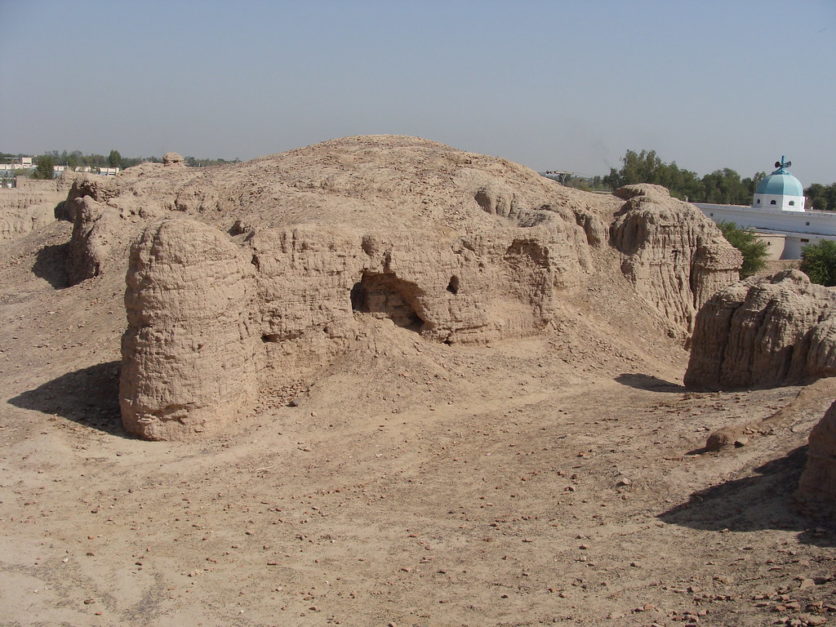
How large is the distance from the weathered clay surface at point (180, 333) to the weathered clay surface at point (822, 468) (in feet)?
28.7

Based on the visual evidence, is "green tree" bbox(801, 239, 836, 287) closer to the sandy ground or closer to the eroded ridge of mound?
the eroded ridge of mound

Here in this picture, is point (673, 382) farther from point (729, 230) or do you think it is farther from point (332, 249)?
point (729, 230)

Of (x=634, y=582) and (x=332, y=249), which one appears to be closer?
(x=634, y=582)

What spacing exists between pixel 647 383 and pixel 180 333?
Answer: 31.4 feet

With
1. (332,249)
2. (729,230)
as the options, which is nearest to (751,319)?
(332,249)

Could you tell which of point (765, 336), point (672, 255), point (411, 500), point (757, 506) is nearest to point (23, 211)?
point (672, 255)

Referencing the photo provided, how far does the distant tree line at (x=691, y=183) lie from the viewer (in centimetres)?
7006

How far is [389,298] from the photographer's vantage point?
656 inches

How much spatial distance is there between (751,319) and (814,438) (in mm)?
6119

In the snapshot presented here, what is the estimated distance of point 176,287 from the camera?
13.0 meters

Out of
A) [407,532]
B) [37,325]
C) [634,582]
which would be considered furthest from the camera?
[37,325]

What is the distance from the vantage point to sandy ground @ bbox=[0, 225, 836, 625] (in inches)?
323

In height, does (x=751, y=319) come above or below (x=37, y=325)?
above

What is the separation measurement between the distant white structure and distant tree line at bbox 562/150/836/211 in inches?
358
